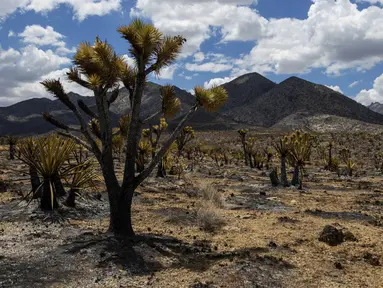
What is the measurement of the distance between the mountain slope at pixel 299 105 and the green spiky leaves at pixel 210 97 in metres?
120

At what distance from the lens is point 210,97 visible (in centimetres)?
918

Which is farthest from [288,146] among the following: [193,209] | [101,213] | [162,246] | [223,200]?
[162,246]

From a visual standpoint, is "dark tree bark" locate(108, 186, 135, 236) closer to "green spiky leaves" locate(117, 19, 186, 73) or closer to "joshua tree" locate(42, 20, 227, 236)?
"joshua tree" locate(42, 20, 227, 236)

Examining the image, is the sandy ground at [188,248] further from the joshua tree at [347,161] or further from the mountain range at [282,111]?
the mountain range at [282,111]

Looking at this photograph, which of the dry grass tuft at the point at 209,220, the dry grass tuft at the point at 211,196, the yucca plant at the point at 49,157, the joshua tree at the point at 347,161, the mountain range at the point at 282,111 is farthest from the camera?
the mountain range at the point at 282,111

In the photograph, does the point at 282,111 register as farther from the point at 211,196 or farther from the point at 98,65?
the point at 98,65

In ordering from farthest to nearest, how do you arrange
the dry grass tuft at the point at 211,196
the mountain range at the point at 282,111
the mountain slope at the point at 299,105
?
1. the mountain slope at the point at 299,105
2. the mountain range at the point at 282,111
3. the dry grass tuft at the point at 211,196

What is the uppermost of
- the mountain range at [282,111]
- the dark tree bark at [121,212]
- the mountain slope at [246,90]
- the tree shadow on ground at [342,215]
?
the mountain slope at [246,90]

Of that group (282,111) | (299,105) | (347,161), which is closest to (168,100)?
(347,161)

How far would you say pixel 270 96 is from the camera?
155375mm

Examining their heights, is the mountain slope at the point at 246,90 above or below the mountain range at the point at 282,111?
above

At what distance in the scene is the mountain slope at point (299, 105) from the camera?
12925 cm

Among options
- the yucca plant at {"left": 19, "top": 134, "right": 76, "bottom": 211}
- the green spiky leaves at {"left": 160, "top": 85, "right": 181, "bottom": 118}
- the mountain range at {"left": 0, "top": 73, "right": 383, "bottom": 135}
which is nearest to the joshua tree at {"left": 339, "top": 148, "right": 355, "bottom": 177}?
the green spiky leaves at {"left": 160, "top": 85, "right": 181, "bottom": 118}

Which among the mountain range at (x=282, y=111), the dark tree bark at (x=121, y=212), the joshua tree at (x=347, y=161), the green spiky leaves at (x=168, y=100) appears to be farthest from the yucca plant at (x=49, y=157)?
the mountain range at (x=282, y=111)
